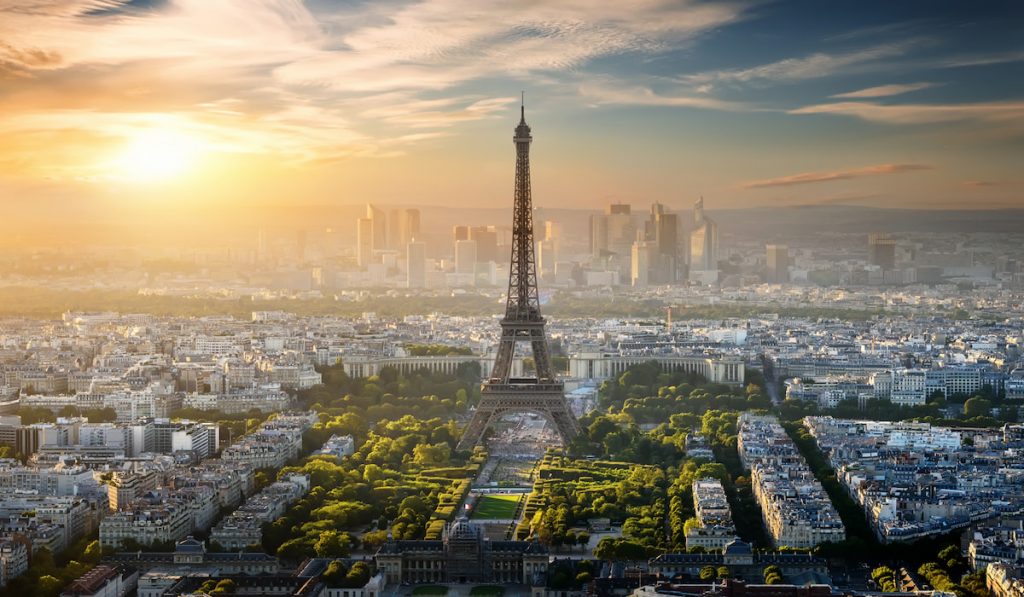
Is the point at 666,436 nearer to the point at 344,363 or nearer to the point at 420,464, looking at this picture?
the point at 420,464

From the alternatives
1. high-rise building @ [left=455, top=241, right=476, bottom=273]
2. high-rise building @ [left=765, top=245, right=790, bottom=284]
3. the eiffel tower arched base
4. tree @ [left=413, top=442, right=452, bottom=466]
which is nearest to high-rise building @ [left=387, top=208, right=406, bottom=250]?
high-rise building @ [left=455, top=241, right=476, bottom=273]

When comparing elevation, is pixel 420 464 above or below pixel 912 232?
below

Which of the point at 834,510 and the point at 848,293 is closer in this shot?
the point at 834,510

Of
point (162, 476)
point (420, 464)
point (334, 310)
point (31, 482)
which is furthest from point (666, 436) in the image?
point (334, 310)

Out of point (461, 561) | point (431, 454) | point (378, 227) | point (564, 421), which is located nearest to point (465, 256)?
point (378, 227)

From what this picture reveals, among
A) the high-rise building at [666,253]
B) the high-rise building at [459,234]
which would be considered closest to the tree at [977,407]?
the high-rise building at [459,234]

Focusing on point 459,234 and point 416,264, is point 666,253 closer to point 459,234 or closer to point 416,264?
point 459,234

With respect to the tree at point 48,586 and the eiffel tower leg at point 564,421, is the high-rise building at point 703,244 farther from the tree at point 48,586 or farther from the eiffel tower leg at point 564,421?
the tree at point 48,586
